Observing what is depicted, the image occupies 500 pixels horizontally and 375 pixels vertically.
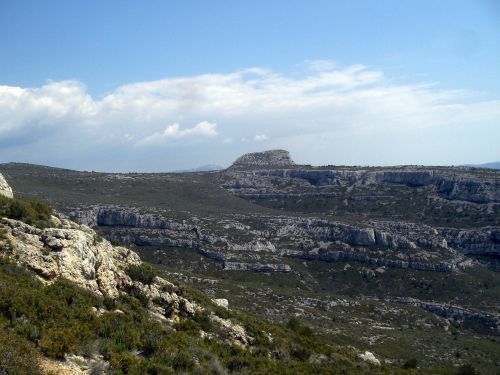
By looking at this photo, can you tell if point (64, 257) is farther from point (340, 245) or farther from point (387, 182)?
point (387, 182)

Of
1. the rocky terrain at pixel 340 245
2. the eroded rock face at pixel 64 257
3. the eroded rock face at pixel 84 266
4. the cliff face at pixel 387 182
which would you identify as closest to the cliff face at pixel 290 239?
the rocky terrain at pixel 340 245

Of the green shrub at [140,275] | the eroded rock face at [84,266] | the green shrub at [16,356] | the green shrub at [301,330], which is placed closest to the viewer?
the green shrub at [16,356]

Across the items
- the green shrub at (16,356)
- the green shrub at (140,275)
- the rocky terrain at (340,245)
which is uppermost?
the green shrub at (16,356)

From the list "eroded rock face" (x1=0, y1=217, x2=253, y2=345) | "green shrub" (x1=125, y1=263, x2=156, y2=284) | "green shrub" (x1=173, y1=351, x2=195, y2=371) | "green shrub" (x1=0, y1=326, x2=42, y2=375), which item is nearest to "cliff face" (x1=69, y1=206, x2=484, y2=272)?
"green shrub" (x1=125, y1=263, x2=156, y2=284)

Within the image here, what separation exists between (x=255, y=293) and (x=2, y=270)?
65.9 meters

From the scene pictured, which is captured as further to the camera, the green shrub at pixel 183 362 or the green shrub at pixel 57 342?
the green shrub at pixel 183 362

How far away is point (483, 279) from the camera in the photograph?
10812 centimetres

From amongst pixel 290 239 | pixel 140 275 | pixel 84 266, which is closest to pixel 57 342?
pixel 84 266

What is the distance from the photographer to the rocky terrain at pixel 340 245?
7788 cm

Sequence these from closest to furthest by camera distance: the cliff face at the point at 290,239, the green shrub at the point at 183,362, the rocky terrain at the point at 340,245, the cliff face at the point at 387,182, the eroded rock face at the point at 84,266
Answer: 1. the green shrub at the point at 183,362
2. the eroded rock face at the point at 84,266
3. the rocky terrain at the point at 340,245
4. the cliff face at the point at 290,239
5. the cliff face at the point at 387,182

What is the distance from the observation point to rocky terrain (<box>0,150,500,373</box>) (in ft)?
255

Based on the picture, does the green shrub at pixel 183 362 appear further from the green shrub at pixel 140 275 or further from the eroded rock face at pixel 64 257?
the green shrub at pixel 140 275

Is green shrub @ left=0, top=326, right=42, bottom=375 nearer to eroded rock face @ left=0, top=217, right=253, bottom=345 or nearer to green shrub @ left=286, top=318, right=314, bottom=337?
eroded rock face @ left=0, top=217, right=253, bottom=345

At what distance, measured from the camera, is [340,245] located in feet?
408
